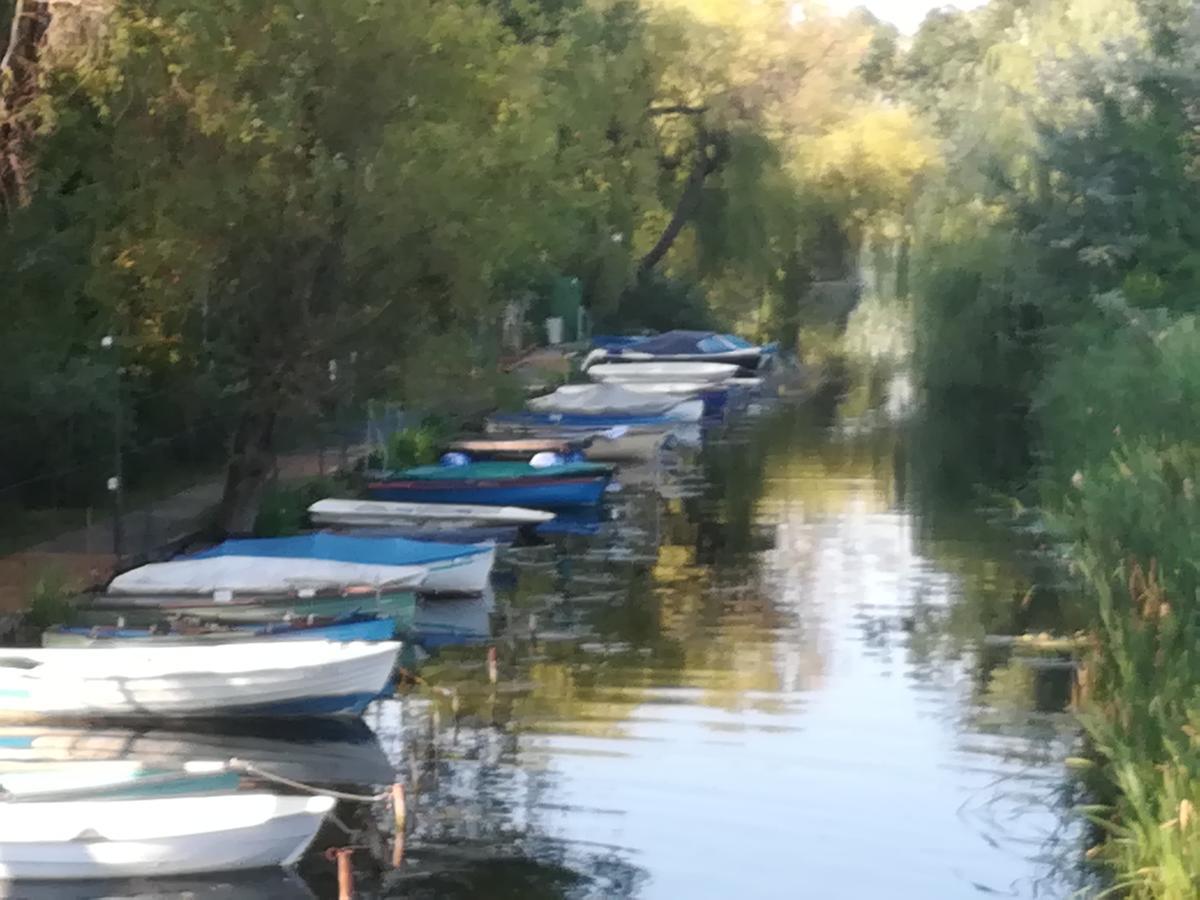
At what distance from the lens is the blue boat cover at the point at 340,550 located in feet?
60.0

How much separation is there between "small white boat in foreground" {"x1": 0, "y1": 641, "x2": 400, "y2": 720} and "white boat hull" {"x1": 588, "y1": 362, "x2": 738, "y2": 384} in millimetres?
26909

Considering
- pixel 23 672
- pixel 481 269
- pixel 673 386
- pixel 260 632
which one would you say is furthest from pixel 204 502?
pixel 673 386

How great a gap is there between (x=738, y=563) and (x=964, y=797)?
965 cm

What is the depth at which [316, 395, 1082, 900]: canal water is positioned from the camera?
1180cm

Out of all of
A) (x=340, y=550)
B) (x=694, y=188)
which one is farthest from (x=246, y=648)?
(x=694, y=188)

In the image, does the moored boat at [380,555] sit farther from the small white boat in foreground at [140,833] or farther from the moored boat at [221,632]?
the small white boat in foreground at [140,833]

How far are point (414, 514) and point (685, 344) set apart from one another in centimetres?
2336

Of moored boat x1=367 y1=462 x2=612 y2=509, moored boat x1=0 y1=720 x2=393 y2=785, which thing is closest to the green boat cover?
moored boat x1=367 y1=462 x2=612 y2=509

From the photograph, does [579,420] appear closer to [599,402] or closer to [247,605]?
[599,402]

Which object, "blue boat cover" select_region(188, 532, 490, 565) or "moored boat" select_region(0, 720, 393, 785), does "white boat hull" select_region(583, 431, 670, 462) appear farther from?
"moored boat" select_region(0, 720, 393, 785)

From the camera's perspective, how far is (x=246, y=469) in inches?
845

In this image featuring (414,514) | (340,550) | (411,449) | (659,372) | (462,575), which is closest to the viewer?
(340,550)

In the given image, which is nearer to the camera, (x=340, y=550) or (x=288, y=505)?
(x=340, y=550)

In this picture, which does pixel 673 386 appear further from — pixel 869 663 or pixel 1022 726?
pixel 1022 726
